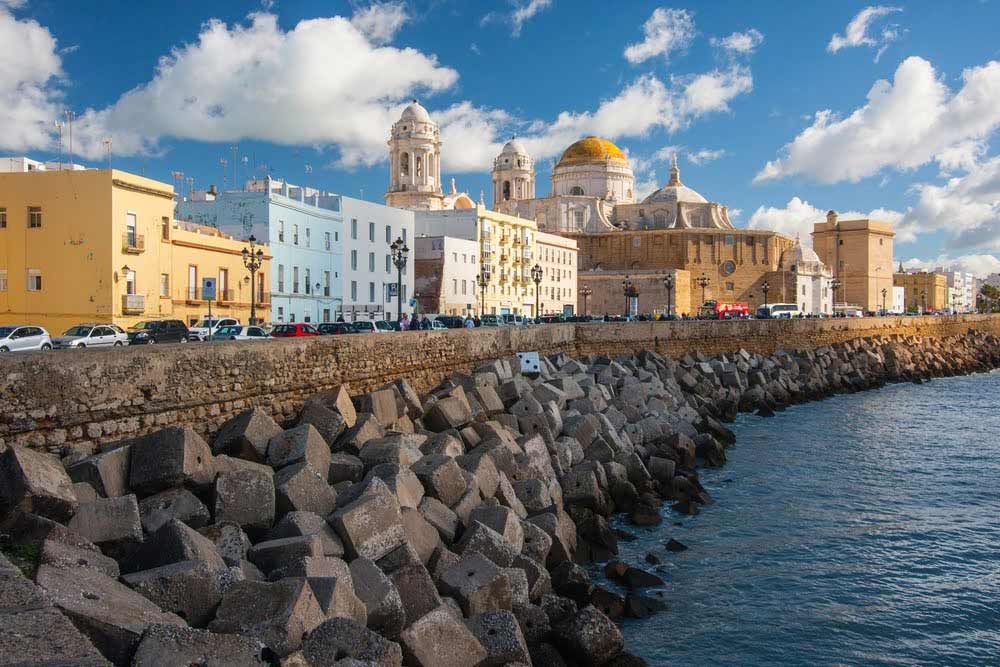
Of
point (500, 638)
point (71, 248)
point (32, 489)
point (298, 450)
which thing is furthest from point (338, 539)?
point (71, 248)

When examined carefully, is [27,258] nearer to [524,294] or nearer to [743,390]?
[743,390]

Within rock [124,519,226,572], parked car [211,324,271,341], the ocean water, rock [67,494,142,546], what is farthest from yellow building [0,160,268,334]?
rock [124,519,226,572]

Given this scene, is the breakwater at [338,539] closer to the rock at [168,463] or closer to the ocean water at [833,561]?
the rock at [168,463]

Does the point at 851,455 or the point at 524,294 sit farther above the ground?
the point at 524,294

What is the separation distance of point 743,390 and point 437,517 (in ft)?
71.6

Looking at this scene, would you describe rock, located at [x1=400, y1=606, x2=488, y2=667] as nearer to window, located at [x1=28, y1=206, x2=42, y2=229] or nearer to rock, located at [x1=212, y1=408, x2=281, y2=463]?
rock, located at [x1=212, y1=408, x2=281, y2=463]

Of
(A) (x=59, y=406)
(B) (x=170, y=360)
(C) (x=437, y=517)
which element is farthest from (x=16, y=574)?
(B) (x=170, y=360)

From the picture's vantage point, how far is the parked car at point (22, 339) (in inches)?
743

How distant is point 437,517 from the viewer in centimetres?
→ 966

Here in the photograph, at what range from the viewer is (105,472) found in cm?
841

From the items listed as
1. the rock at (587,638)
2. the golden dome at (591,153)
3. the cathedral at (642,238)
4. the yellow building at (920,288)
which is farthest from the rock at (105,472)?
the yellow building at (920,288)

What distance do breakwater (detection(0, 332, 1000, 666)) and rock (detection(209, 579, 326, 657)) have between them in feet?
0.04

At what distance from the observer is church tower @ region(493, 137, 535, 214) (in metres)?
89.2

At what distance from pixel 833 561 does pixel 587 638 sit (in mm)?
5941
